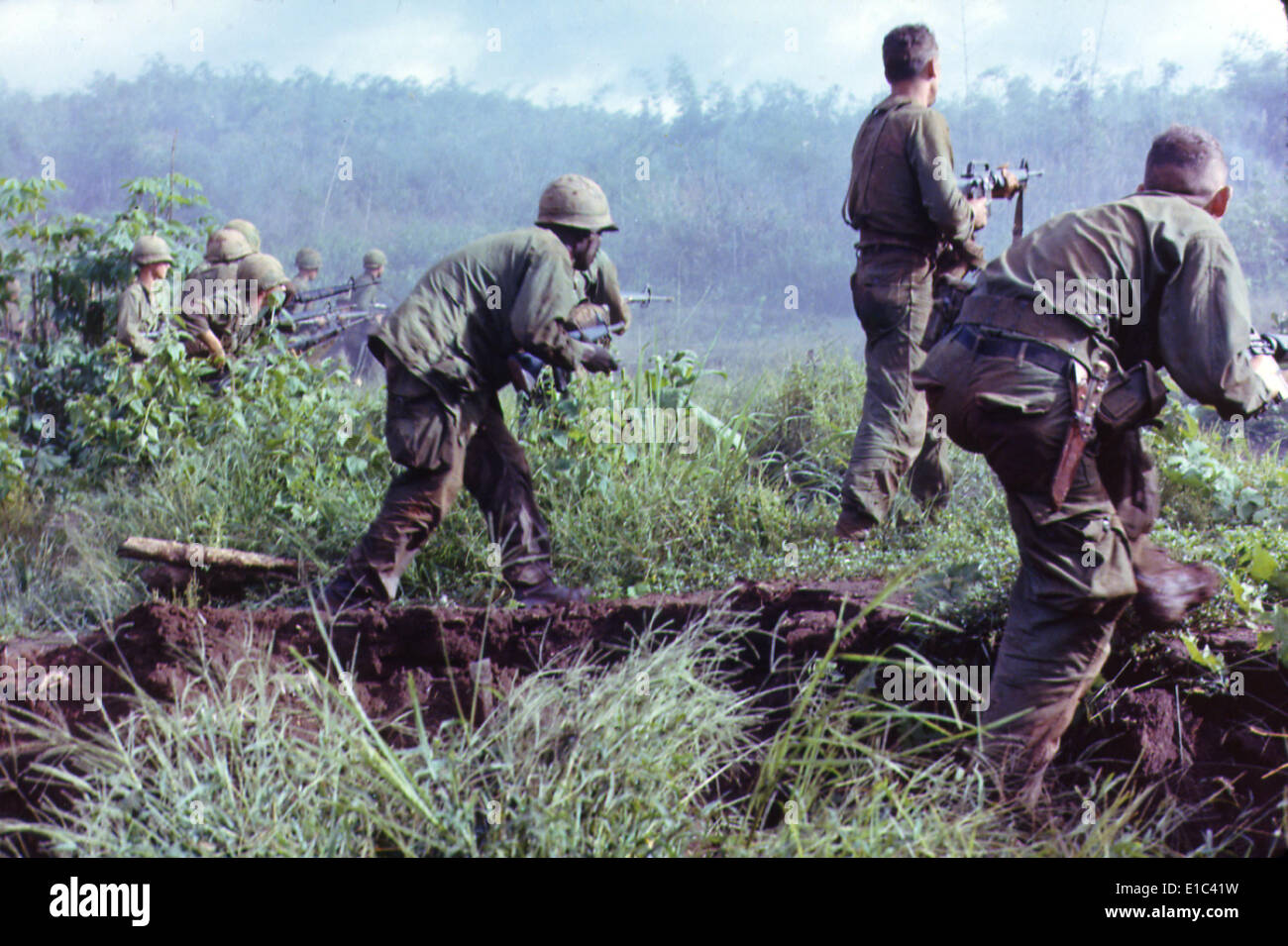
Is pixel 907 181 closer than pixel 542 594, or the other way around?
pixel 542 594

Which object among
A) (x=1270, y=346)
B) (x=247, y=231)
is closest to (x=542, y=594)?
(x=1270, y=346)

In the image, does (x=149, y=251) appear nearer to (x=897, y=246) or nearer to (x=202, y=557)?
(x=202, y=557)

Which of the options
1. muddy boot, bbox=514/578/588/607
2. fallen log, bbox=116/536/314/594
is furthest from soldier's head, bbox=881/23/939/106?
fallen log, bbox=116/536/314/594

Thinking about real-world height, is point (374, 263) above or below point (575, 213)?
below

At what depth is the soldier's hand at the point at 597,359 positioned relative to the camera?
527 cm

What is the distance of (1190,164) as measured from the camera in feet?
12.3

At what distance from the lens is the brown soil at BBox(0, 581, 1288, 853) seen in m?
3.96

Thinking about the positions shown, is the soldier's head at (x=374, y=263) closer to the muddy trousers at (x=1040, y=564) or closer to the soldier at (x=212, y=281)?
the soldier at (x=212, y=281)

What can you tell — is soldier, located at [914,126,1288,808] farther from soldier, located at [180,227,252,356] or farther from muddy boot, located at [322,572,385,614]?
soldier, located at [180,227,252,356]

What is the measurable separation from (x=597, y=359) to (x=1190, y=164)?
8.16ft

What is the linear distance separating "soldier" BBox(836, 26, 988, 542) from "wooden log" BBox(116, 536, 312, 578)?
269 centimetres
